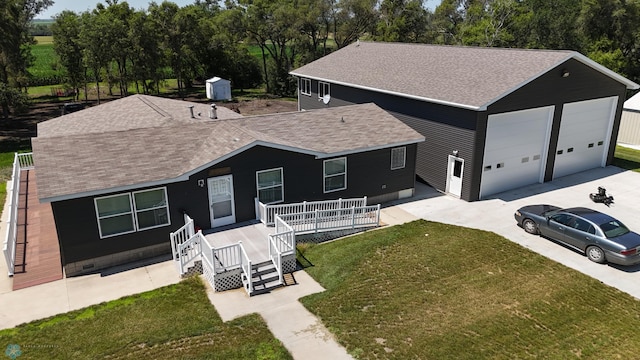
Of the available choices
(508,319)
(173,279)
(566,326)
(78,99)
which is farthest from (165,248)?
(78,99)

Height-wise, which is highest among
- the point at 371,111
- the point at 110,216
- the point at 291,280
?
the point at 371,111

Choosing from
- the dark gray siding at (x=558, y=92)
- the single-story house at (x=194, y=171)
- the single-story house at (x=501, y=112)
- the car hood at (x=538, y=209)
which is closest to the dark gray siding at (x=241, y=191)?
the single-story house at (x=194, y=171)

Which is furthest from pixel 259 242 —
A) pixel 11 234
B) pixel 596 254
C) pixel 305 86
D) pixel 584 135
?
pixel 305 86

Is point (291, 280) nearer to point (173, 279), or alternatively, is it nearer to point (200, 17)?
point (173, 279)

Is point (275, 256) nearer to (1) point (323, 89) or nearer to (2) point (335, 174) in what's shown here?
(2) point (335, 174)

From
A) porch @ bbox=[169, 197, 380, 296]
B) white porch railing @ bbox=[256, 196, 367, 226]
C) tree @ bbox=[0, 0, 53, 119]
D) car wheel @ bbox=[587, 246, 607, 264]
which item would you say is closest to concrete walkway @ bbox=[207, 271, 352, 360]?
porch @ bbox=[169, 197, 380, 296]

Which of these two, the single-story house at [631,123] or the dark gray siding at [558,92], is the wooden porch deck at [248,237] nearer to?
the dark gray siding at [558,92]

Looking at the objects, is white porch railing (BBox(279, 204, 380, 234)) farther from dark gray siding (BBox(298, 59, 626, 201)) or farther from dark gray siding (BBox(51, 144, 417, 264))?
dark gray siding (BBox(298, 59, 626, 201))

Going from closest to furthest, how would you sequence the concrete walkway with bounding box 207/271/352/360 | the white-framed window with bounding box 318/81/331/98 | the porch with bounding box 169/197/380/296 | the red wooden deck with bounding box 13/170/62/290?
the concrete walkway with bounding box 207/271/352/360
the porch with bounding box 169/197/380/296
the red wooden deck with bounding box 13/170/62/290
the white-framed window with bounding box 318/81/331/98
